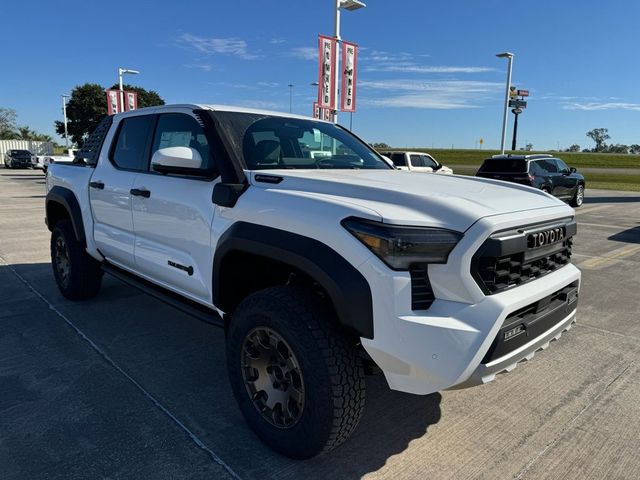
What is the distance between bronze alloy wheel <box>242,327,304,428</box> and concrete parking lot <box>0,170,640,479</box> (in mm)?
238

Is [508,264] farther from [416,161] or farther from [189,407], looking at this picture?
[416,161]

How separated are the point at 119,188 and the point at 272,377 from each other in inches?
86.8

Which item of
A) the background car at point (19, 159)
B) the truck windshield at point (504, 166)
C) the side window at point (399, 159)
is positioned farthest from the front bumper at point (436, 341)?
the background car at point (19, 159)

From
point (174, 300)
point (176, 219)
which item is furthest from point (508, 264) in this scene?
point (174, 300)

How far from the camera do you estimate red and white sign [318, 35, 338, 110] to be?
1298cm

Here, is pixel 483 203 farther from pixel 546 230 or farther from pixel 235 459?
pixel 235 459

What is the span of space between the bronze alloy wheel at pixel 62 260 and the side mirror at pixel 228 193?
2910 millimetres

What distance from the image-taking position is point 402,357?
203cm

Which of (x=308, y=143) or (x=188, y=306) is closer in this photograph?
(x=188, y=306)

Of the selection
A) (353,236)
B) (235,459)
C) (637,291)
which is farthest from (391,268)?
(637,291)

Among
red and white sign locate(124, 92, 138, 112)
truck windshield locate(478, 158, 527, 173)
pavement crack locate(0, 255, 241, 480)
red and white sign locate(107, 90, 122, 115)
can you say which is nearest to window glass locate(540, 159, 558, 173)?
truck windshield locate(478, 158, 527, 173)

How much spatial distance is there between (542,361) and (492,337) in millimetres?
2080

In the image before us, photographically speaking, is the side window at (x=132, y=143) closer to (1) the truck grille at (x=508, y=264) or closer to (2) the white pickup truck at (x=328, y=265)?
(2) the white pickup truck at (x=328, y=265)

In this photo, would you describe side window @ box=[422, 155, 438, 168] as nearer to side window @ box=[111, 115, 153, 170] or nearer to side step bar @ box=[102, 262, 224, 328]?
side window @ box=[111, 115, 153, 170]
